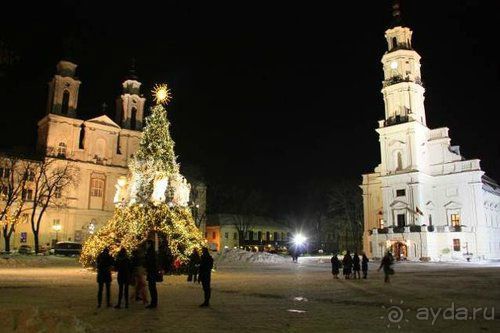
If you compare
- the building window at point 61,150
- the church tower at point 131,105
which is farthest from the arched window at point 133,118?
the building window at point 61,150

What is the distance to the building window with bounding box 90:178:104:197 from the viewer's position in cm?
6661

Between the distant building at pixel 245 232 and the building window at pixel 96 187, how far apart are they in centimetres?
2820

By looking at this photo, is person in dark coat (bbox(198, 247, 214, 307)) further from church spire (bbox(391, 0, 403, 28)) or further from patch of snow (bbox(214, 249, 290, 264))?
church spire (bbox(391, 0, 403, 28))

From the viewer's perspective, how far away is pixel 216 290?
59.8 feet

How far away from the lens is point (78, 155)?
65.9 meters

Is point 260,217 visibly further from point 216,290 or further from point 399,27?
point 216,290

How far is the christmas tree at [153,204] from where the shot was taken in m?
25.7

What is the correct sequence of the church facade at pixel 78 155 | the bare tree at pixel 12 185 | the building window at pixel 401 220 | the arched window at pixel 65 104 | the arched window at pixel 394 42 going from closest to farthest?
the bare tree at pixel 12 185, the building window at pixel 401 220, the church facade at pixel 78 155, the arched window at pixel 65 104, the arched window at pixel 394 42

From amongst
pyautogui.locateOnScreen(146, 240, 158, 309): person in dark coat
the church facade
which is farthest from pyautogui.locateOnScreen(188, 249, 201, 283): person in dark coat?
the church facade

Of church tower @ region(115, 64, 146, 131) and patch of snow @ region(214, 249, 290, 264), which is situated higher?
church tower @ region(115, 64, 146, 131)

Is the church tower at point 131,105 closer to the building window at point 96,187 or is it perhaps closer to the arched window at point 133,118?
the arched window at point 133,118

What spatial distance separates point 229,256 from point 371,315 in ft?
123

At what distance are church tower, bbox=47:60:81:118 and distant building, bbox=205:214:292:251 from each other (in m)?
37.0

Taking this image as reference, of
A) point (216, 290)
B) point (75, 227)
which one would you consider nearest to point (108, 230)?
point (216, 290)
